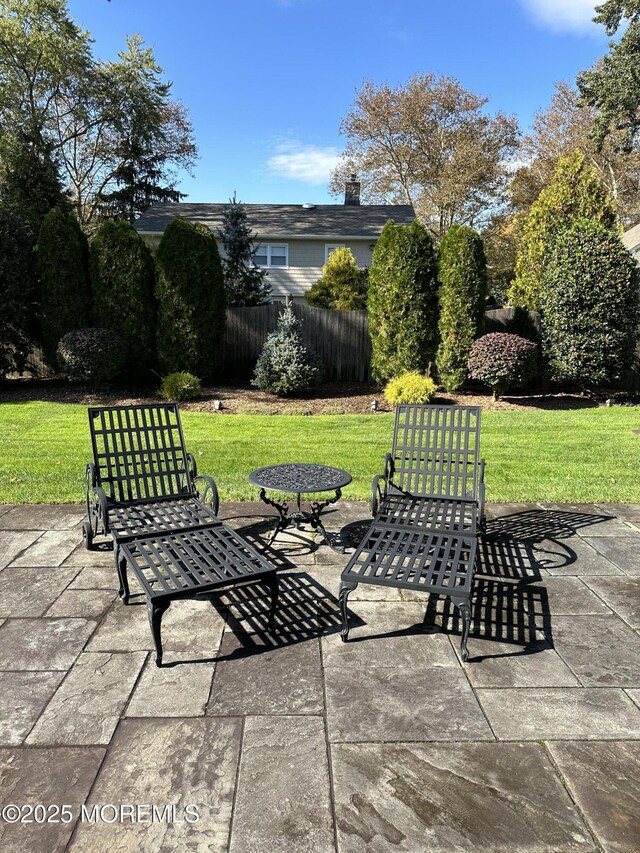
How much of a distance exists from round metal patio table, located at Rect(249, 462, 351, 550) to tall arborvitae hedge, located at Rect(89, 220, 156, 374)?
29.7ft

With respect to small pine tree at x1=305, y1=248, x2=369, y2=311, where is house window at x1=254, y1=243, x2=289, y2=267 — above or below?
above

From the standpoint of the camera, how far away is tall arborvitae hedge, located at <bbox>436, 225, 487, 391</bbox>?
11734 mm

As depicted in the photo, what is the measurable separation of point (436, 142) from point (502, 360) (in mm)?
21250

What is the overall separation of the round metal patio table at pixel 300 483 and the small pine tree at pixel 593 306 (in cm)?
936

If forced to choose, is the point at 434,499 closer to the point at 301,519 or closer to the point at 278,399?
the point at 301,519

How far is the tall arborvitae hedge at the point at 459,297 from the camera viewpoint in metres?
11.7

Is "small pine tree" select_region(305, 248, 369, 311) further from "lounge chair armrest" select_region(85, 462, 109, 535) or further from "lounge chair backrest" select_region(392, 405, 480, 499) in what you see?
"lounge chair armrest" select_region(85, 462, 109, 535)

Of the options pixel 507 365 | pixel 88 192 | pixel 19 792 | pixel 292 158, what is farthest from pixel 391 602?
pixel 292 158

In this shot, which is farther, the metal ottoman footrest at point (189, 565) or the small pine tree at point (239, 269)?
the small pine tree at point (239, 269)

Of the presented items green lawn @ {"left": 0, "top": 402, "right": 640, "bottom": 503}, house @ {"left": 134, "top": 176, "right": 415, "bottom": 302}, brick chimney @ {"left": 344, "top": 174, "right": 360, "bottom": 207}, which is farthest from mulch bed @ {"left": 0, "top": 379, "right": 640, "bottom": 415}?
brick chimney @ {"left": 344, "top": 174, "right": 360, "bottom": 207}

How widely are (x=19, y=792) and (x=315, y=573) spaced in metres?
2.21

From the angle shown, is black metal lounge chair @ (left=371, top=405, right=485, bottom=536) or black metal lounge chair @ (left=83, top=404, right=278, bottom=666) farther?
black metal lounge chair @ (left=371, top=405, right=485, bottom=536)

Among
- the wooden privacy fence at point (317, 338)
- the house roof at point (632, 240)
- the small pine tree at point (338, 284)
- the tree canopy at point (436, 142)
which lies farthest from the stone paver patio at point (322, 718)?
the tree canopy at point (436, 142)

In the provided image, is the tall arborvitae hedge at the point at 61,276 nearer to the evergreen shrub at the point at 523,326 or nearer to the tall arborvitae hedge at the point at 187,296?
the tall arborvitae hedge at the point at 187,296
